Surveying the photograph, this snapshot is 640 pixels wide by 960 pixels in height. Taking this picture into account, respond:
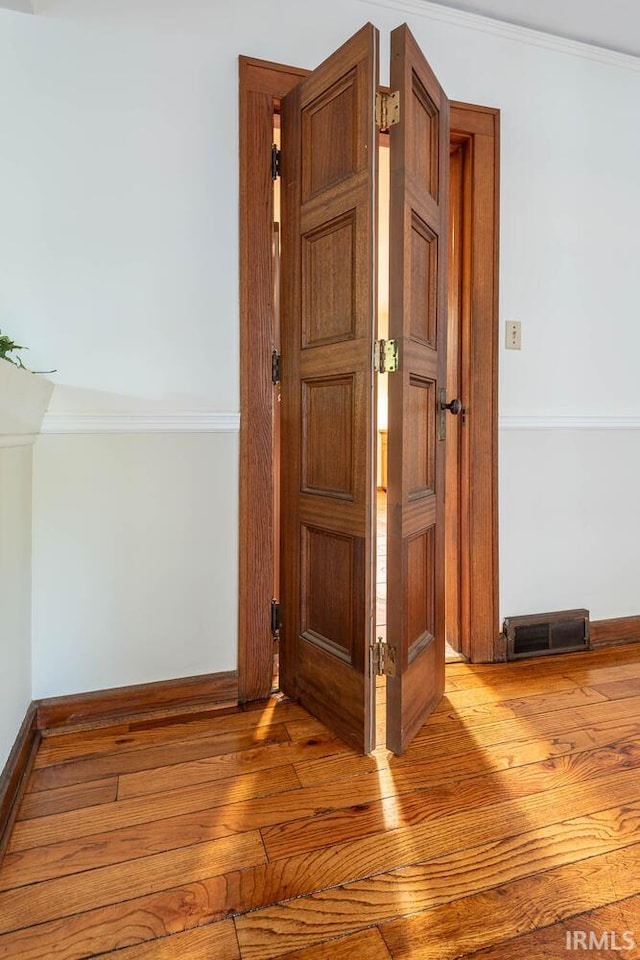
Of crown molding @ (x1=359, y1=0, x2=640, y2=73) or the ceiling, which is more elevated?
the ceiling

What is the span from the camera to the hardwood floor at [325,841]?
3.07 ft

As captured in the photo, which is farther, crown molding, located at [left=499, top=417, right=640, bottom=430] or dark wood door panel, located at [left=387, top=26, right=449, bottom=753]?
crown molding, located at [left=499, top=417, right=640, bottom=430]

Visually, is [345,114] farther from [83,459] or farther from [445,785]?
[445,785]

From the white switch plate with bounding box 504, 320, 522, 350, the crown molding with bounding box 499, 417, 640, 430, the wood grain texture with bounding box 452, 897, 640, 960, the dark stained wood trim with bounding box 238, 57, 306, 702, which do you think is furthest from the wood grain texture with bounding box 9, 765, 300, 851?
the white switch plate with bounding box 504, 320, 522, 350

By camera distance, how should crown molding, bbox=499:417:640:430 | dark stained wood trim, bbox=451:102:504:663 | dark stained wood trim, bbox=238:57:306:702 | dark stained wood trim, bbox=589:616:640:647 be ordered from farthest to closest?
dark stained wood trim, bbox=589:616:640:647, crown molding, bbox=499:417:640:430, dark stained wood trim, bbox=451:102:504:663, dark stained wood trim, bbox=238:57:306:702

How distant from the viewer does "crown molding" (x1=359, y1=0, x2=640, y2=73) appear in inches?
72.7

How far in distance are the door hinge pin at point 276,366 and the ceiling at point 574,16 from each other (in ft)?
4.52

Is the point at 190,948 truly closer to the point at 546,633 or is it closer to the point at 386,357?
the point at 386,357

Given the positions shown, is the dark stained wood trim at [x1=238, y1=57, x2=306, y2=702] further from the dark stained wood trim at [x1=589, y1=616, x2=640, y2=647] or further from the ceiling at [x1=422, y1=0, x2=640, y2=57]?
the dark stained wood trim at [x1=589, y1=616, x2=640, y2=647]

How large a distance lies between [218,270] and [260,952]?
1697 millimetres

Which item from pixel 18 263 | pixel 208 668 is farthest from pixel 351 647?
pixel 18 263

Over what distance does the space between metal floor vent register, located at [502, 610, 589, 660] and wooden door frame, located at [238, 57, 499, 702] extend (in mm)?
957

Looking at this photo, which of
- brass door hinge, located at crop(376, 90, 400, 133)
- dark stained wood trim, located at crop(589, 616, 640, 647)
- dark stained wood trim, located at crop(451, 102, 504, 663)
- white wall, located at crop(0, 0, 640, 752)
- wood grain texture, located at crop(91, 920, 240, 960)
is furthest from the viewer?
dark stained wood trim, located at crop(589, 616, 640, 647)

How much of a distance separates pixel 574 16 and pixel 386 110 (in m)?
1.20
